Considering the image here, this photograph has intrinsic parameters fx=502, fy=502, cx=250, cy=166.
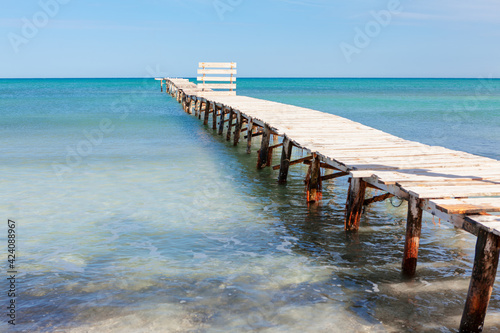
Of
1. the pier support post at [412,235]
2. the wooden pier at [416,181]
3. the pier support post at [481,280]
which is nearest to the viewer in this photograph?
the pier support post at [481,280]

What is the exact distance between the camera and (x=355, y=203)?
8297 millimetres

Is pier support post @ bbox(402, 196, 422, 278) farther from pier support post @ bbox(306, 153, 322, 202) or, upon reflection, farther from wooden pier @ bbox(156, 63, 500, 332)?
pier support post @ bbox(306, 153, 322, 202)

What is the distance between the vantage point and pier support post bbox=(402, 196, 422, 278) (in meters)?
6.31

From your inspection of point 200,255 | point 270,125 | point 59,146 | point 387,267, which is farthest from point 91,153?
point 387,267

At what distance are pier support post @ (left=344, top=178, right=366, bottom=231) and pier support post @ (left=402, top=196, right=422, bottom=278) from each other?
155cm

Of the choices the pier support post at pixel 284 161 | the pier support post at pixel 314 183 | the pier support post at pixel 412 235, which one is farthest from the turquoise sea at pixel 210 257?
the pier support post at pixel 314 183

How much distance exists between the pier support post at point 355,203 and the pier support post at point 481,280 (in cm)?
Result: 306

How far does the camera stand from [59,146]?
62.5 feet

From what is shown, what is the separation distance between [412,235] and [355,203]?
1820 millimetres

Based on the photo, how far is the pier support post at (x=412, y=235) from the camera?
6.31 metres
